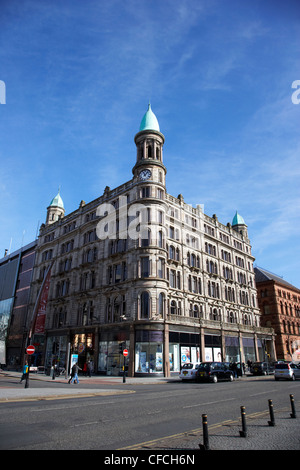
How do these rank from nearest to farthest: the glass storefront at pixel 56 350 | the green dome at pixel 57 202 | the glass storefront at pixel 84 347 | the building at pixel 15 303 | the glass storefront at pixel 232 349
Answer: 1. the glass storefront at pixel 84 347
2. the glass storefront at pixel 56 350
3. the glass storefront at pixel 232 349
4. the building at pixel 15 303
5. the green dome at pixel 57 202

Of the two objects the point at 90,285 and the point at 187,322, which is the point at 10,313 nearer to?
the point at 90,285

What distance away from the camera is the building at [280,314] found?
62.8 m

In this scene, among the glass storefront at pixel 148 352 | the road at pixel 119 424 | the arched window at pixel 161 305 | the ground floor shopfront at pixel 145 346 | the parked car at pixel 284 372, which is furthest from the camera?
the arched window at pixel 161 305

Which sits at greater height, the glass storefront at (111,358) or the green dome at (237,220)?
the green dome at (237,220)

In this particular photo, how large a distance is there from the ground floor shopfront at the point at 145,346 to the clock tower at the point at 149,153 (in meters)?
18.3

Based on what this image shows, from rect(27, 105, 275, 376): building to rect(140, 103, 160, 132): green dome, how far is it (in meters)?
0.14

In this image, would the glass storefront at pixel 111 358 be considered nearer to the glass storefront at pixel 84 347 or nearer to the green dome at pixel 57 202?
the glass storefront at pixel 84 347

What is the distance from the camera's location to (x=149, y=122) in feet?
142

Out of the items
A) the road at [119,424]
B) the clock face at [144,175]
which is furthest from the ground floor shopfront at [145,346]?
the clock face at [144,175]

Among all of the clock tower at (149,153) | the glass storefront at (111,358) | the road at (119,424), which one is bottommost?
the road at (119,424)

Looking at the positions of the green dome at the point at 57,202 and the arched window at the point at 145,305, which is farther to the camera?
the green dome at the point at 57,202

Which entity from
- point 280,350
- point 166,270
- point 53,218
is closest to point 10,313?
→ point 53,218

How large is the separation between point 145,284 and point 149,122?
2291cm

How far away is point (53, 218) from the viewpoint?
61344mm
